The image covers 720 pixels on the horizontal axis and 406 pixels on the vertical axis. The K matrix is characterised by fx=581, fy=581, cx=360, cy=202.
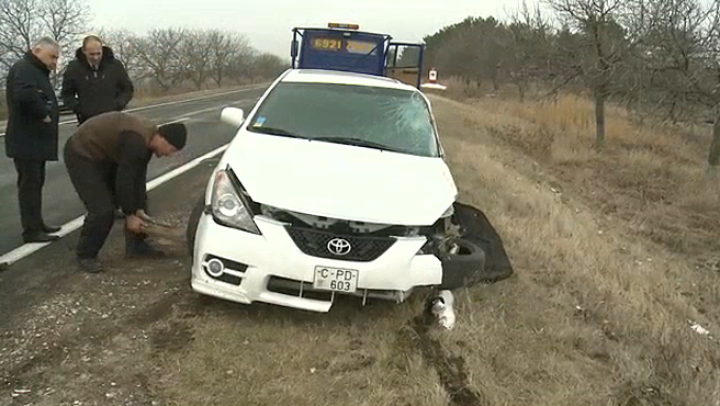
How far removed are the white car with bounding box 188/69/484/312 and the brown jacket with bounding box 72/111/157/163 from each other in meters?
0.77

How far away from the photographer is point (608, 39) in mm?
18719

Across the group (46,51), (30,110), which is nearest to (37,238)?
(30,110)

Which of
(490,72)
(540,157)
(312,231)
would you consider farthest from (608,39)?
(490,72)

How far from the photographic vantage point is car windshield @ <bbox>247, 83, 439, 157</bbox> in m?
4.72

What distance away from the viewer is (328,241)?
11.4 feet

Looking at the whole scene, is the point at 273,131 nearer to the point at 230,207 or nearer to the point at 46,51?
the point at 230,207

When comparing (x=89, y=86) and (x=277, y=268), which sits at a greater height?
(x=89, y=86)

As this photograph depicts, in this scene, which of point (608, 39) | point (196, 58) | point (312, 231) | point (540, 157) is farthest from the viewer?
point (196, 58)

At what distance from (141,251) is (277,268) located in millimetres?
1830

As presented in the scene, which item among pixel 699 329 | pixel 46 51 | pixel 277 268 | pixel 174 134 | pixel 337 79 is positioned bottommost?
pixel 699 329

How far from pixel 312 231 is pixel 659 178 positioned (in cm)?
1467

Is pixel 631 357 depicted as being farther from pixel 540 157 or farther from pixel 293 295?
pixel 540 157

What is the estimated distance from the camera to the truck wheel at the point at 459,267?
3.79 m

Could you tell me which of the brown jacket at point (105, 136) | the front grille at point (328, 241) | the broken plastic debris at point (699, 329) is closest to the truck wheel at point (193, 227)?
the brown jacket at point (105, 136)
